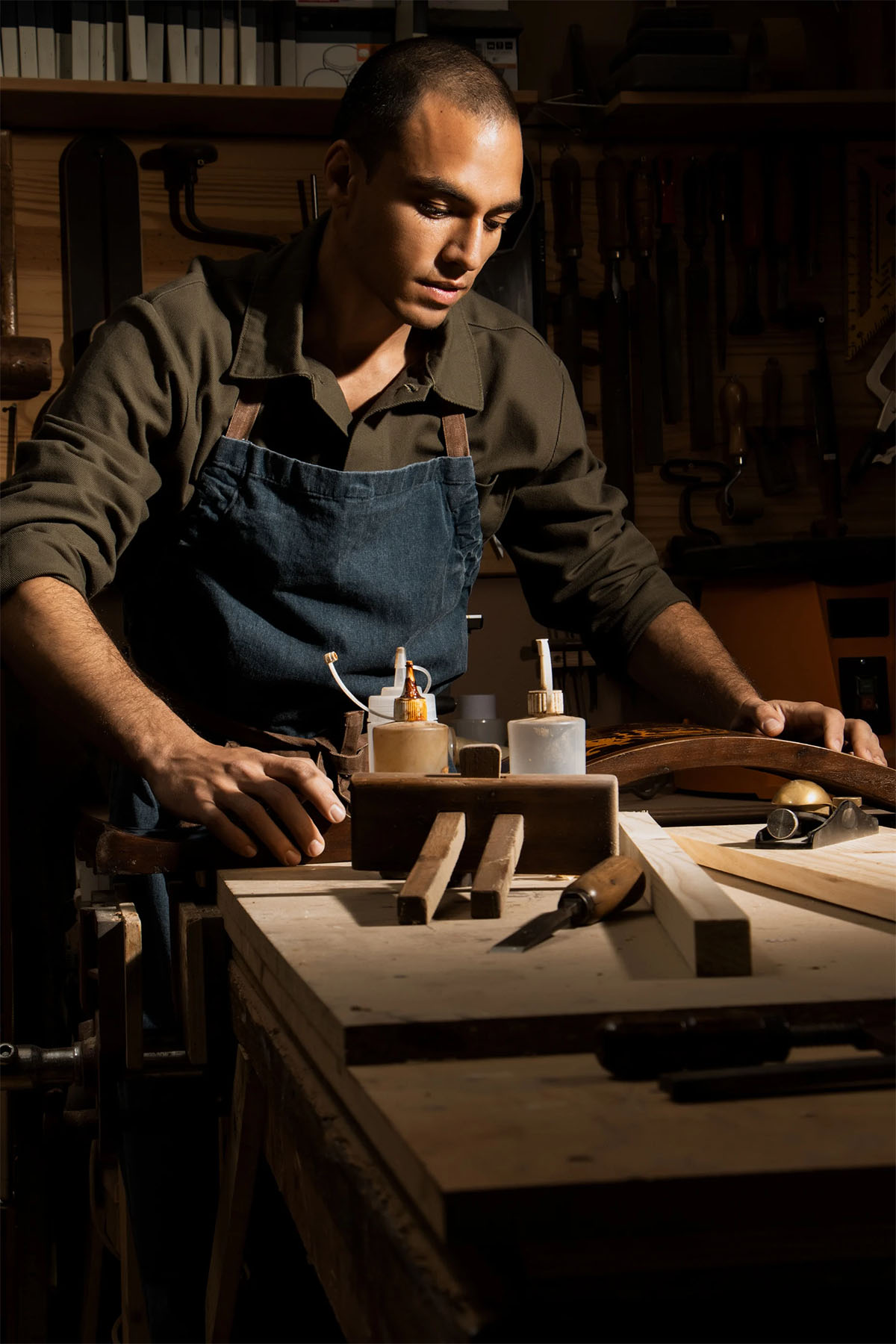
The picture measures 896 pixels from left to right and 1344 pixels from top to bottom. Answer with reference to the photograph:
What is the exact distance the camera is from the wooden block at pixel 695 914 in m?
0.80

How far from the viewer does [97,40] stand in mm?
3146

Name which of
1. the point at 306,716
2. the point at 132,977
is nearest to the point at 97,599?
the point at 306,716

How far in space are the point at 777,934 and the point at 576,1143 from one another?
0.42 meters

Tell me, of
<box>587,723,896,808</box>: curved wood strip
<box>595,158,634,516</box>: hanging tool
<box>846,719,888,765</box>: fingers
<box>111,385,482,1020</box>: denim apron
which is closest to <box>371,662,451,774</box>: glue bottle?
<box>587,723,896,808</box>: curved wood strip

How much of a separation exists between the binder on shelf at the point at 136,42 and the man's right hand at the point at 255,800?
246 cm

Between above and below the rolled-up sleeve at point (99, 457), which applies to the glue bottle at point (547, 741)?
below

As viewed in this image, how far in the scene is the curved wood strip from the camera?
147 cm

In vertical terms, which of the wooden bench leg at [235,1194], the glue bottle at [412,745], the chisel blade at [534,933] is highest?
the glue bottle at [412,745]

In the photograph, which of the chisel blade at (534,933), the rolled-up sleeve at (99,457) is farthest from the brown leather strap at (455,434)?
the chisel blade at (534,933)

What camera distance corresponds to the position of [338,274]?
1874 mm

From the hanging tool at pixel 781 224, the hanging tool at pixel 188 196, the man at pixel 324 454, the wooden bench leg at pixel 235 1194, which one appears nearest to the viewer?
the wooden bench leg at pixel 235 1194

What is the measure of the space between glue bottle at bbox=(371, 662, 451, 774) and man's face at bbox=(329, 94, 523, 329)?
74 centimetres

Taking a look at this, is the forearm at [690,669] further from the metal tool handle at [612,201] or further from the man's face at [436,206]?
the metal tool handle at [612,201]

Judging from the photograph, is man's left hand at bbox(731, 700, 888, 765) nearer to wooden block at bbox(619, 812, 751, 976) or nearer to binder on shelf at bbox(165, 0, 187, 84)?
wooden block at bbox(619, 812, 751, 976)
